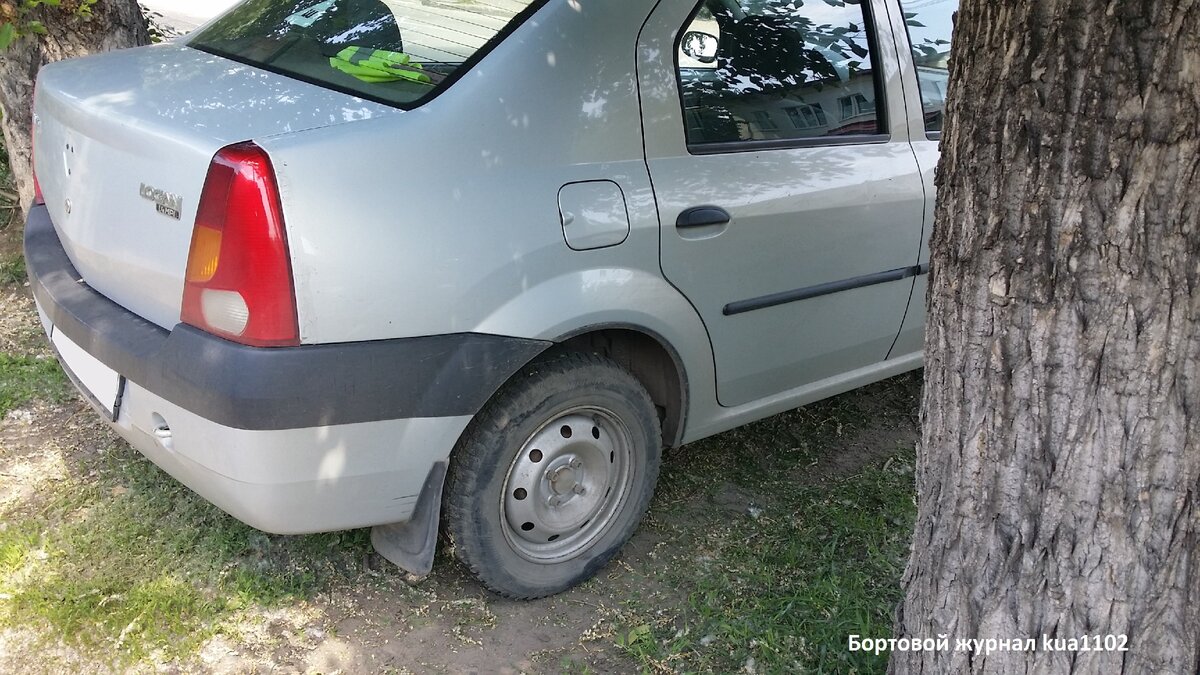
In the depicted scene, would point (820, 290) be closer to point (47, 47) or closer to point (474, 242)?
point (474, 242)

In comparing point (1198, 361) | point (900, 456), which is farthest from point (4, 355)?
point (1198, 361)

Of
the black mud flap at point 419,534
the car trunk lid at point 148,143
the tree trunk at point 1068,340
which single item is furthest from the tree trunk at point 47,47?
the tree trunk at point 1068,340

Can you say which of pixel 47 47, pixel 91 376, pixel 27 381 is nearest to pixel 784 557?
pixel 91 376

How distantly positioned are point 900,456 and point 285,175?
2.59m

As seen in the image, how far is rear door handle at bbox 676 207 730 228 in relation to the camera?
8.80 ft

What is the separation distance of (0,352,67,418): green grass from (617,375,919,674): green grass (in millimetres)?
2348

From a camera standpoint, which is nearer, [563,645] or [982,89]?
[982,89]

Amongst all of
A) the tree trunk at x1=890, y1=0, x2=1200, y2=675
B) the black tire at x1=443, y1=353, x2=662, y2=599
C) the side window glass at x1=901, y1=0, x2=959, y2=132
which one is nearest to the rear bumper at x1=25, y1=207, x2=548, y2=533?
the black tire at x1=443, y1=353, x2=662, y2=599

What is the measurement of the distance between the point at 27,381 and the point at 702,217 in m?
2.79

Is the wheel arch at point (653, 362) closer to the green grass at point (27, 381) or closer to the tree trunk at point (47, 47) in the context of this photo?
the green grass at point (27, 381)

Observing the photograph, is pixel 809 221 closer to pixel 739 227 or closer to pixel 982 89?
pixel 739 227

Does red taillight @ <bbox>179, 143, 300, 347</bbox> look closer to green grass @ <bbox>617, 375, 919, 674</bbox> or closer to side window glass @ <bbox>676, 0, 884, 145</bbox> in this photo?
side window glass @ <bbox>676, 0, 884, 145</bbox>

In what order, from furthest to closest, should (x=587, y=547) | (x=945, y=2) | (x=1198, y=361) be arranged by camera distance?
1. (x=945, y=2)
2. (x=587, y=547)
3. (x=1198, y=361)

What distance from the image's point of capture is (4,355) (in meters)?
4.10
